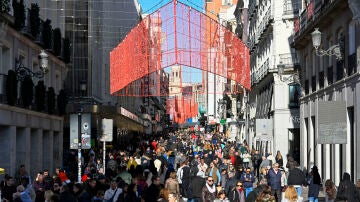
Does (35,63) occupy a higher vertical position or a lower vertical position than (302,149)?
higher

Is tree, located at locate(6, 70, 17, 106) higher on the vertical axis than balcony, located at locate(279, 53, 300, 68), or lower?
lower

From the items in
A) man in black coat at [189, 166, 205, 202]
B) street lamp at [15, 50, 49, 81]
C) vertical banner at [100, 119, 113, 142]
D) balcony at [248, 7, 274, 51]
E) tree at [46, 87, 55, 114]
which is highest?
balcony at [248, 7, 274, 51]

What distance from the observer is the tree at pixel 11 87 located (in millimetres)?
22969

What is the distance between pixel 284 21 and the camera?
143 ft

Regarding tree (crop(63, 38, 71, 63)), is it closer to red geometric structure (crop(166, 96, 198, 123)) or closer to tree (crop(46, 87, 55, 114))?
tree (crop(46, 87, 55, 114))

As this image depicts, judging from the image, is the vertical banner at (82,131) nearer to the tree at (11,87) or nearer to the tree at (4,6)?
the tree at (11,87)

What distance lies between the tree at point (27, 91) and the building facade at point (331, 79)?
9576 mm

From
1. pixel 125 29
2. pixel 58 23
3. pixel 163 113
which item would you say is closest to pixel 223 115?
pixel 125 29

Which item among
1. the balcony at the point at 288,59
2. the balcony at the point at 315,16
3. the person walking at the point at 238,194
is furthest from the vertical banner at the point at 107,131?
the balcony at the point at 288,59

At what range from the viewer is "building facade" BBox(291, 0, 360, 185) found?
23469 millimetres

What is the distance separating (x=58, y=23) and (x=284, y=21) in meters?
14.1

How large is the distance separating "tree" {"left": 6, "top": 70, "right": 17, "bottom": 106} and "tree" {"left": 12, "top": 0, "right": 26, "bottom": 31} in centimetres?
163

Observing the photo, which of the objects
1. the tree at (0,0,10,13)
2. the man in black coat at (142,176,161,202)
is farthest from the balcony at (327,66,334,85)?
the tree at (0,0,10,13)

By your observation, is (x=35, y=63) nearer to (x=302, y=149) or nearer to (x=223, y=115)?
(x=302, y=149)
